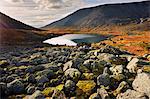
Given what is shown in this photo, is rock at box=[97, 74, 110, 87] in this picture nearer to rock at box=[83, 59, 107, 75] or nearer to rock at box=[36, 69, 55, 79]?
rock at box=[83, 59, 107, 75]

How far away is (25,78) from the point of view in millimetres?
21391

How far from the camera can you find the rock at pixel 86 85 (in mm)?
18777

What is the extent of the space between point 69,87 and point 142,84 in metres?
4.83

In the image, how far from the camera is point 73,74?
21.1 meters

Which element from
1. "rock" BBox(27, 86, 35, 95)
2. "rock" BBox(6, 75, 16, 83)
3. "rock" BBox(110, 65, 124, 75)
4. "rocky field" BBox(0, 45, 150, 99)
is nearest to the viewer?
"rocky field" BBox(0, 45, 150, 99)

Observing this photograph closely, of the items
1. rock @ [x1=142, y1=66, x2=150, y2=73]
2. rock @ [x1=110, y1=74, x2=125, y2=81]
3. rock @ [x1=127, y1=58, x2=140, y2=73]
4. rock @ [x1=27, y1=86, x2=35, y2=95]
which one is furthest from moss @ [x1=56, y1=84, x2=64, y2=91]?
rock @ [x1=142, y1=66, x2=150, y2=73]

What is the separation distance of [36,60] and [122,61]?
27.9ft

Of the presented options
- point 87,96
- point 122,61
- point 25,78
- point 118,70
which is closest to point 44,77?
point 25,78

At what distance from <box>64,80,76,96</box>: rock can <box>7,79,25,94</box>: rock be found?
3.12m

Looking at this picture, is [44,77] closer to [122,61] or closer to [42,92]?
[42,92]

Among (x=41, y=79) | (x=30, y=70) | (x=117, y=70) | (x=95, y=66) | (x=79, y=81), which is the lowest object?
(x=79, y=81)

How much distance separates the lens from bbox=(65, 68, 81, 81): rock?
2088 centimetres

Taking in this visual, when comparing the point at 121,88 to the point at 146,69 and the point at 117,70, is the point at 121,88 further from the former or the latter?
the point at 146,69

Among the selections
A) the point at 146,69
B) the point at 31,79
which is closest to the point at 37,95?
the point at 31,79
